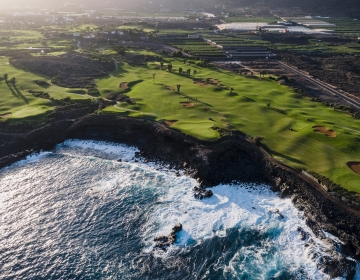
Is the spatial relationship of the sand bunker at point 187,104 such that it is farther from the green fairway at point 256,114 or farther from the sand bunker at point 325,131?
the sand bunker at point 325,131

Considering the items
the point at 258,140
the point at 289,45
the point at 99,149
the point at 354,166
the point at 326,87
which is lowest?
the point at 99,149

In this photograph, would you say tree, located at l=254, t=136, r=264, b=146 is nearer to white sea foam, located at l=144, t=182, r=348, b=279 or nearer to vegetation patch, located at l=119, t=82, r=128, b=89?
white sea foam, located at l=144, t=182, r=348, b=279

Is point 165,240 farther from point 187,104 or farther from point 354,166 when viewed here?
point 187,104

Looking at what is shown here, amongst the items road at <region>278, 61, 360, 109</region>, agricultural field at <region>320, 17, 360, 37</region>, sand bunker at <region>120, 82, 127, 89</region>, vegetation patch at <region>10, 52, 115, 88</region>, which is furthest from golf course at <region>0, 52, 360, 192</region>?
agricultural field at <region>320, 17, 360, 37</region>

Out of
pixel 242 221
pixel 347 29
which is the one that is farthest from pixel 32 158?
pixel 347 29

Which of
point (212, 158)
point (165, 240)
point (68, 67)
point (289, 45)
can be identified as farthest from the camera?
point (289, 45)

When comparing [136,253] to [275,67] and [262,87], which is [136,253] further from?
[275,67]
